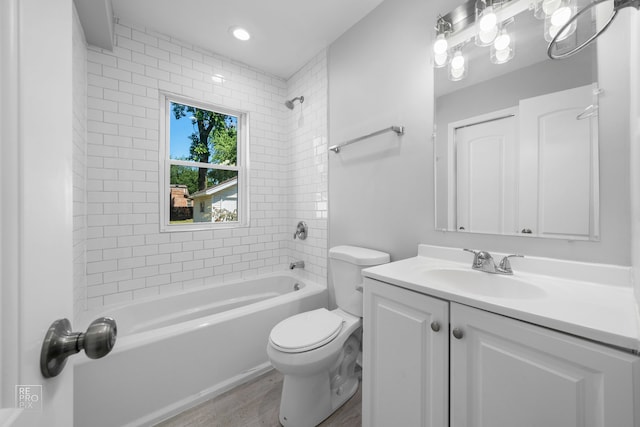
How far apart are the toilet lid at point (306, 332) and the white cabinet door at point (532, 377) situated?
68cm

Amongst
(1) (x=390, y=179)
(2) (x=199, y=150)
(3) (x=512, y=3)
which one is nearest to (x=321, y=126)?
(1) (x=390, y=179)

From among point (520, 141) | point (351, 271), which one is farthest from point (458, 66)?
point (351, 271)

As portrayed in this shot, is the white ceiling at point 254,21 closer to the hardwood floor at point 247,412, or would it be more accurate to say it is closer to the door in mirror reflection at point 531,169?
the door in mirror reflection at point 531,169

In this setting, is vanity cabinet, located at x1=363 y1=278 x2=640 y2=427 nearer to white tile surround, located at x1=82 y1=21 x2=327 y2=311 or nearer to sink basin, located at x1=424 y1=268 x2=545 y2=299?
sink basin, located at x1=424 y1=268 x2=545 y2=299

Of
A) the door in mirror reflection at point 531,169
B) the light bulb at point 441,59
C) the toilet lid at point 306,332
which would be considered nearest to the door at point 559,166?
the door in mirror reflection at point 531,169

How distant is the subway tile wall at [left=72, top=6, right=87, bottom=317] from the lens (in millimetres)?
1502

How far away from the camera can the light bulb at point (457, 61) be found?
1.40m

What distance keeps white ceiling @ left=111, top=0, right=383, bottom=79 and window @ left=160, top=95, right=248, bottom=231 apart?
55 cm

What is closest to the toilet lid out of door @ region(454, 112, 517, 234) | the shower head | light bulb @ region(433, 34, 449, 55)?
door @ region(454, 112, 517, 234)

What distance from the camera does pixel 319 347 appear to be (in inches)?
53.6

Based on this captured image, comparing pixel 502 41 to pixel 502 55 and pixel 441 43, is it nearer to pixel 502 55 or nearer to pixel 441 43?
pixel 502 55

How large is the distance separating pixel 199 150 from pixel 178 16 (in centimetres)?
106

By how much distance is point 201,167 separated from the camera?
2.45 metres

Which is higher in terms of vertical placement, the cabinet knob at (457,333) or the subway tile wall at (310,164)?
the subway tile wall at (310,164)
